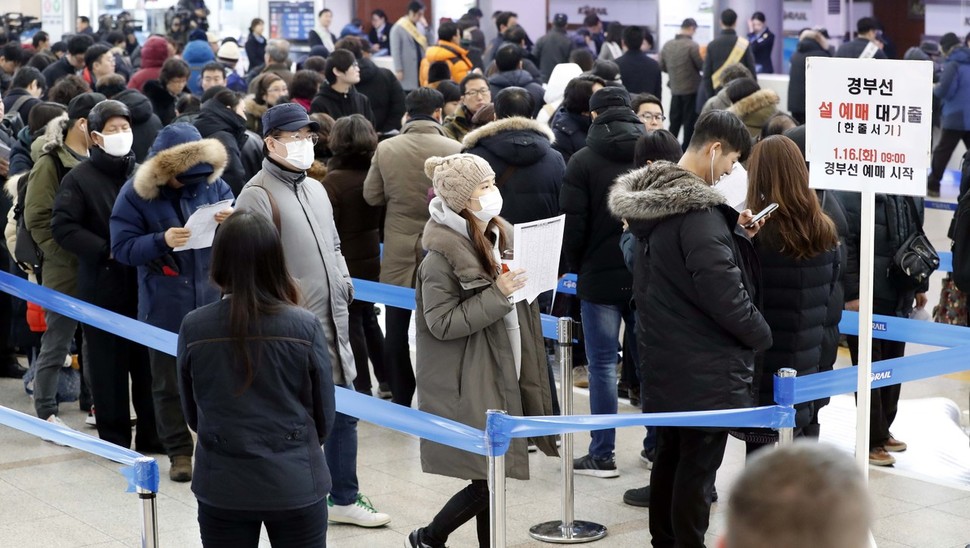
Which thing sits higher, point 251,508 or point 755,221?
point 755,221

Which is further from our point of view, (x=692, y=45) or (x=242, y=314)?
(x=692, y=45)

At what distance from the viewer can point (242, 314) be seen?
3.62 metres

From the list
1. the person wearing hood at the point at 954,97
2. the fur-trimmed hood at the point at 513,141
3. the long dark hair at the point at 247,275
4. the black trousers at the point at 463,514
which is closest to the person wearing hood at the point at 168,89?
the fur-trimmed hood at the point at 513,141

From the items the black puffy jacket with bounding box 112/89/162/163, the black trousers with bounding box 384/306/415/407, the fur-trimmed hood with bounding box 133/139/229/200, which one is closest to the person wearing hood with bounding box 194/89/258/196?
the black puffy jacket with bounding box 112/89/162/163

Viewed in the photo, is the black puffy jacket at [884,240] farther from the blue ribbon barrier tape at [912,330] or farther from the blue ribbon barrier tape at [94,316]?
the blue ribbon barrier tape at [94,316]

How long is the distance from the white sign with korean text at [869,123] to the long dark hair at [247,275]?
6.63 ft

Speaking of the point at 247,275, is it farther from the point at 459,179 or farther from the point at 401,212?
the point at 401,212

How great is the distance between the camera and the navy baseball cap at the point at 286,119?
5227 mm

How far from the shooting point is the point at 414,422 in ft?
15.2

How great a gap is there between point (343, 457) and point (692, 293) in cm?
173

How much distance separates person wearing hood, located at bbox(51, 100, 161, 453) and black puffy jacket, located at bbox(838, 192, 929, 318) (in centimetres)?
341

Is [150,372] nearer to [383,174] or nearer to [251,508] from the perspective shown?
[383,174]

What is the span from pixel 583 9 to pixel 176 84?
12937 millimetres

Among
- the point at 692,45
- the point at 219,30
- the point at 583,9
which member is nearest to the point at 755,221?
the point at 692,45
